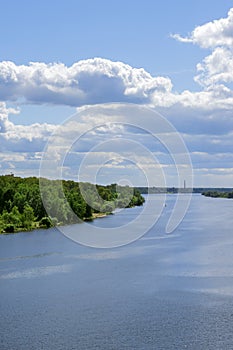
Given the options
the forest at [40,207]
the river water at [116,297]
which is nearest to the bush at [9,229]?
the forest at [40,207]

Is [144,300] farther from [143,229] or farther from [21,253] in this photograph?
[143,229]

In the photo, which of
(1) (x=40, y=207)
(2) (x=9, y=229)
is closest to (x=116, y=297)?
(2) (x=9, y=229)

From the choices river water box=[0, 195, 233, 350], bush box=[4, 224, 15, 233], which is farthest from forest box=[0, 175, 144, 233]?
river water box=[0, 195, 233, 350]

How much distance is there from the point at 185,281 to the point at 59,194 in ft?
84.6

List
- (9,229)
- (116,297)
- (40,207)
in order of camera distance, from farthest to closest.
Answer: (40,207) → (9,229) → (116,297)

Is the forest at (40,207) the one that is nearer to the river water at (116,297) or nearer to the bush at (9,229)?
the bush at (9,229)

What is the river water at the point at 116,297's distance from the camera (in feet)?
45.4

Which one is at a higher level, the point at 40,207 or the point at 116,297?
the point at 40,207

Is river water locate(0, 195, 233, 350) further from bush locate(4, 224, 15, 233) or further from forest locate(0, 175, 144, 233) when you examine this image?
forest locate(0, 175, 144, 233)

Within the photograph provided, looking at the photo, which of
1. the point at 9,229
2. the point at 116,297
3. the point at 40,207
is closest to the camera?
the point at 116,297

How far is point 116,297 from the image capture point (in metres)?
17.8

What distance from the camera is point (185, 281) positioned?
66.1ft

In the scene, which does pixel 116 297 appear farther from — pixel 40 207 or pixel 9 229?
pixel 40 207

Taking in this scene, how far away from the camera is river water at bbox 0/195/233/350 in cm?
1384
